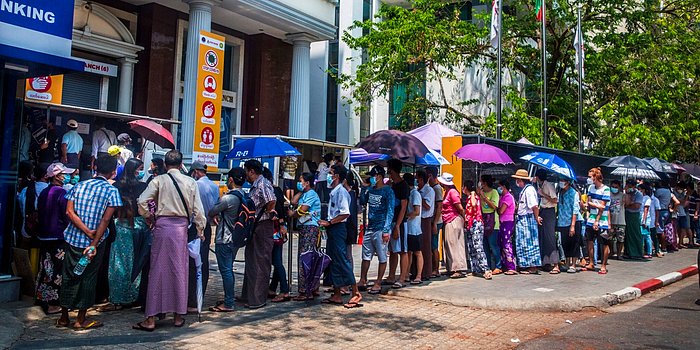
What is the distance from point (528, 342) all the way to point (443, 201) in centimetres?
435

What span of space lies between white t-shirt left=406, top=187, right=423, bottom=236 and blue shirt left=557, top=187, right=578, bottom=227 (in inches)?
145

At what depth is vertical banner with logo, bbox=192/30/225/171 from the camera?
529 inches

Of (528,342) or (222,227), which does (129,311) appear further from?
(528,342)

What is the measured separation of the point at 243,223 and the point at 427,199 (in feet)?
11.8

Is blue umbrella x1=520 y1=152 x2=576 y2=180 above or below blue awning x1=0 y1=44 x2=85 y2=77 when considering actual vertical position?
below

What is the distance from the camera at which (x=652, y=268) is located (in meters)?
12.6

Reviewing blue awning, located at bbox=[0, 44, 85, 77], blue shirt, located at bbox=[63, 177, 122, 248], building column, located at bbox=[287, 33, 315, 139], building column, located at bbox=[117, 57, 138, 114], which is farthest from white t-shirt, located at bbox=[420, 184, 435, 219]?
building column, located at bbox=[287, 33, 315, 139]

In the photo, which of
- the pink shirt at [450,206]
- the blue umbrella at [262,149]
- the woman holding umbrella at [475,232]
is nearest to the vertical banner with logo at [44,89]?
the blue umbrella at [262,149]

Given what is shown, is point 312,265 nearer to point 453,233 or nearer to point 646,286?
point 453,233

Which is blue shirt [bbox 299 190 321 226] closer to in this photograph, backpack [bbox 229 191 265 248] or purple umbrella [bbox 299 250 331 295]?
purple umbrella [bbox 299 250 331 295]

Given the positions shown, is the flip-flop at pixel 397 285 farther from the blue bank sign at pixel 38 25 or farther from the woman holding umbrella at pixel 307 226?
the blue bank sign at pixel 38 25

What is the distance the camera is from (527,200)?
10.8m


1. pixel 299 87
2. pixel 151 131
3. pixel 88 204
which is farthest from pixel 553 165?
pixel 299 87

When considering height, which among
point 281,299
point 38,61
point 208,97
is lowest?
point 281,299
